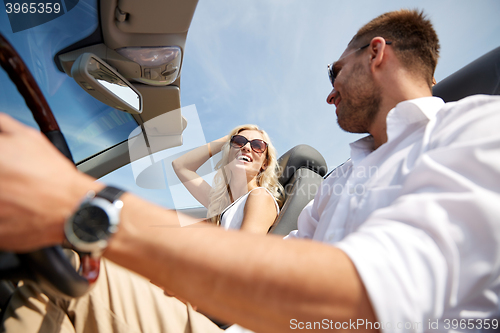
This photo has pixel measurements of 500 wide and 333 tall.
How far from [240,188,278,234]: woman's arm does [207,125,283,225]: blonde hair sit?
0.19 m

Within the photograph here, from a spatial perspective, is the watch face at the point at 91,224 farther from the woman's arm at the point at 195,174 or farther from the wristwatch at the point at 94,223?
the woman's arm at the point at 195,174

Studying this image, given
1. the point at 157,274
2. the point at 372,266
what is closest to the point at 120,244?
the point at 157,274

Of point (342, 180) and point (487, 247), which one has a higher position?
point (487, 247)

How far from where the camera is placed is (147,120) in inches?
71.6

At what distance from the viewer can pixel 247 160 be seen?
2107 millimetres

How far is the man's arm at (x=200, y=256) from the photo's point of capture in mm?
335

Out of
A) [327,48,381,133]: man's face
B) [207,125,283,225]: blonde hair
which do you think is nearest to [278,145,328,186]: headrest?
[207,125,283,225]: blonde hair

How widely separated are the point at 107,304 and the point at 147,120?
1321 millimetres

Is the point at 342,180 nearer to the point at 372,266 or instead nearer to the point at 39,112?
the point at 372,266

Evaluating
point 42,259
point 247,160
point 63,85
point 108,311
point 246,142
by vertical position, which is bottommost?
point 247,160

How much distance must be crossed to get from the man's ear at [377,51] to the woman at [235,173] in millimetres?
1019

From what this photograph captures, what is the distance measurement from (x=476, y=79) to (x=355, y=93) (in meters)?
0.44

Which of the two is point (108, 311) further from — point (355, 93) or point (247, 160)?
point (247, 160)

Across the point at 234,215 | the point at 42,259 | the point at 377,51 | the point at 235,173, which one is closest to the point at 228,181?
the point at 235,173
